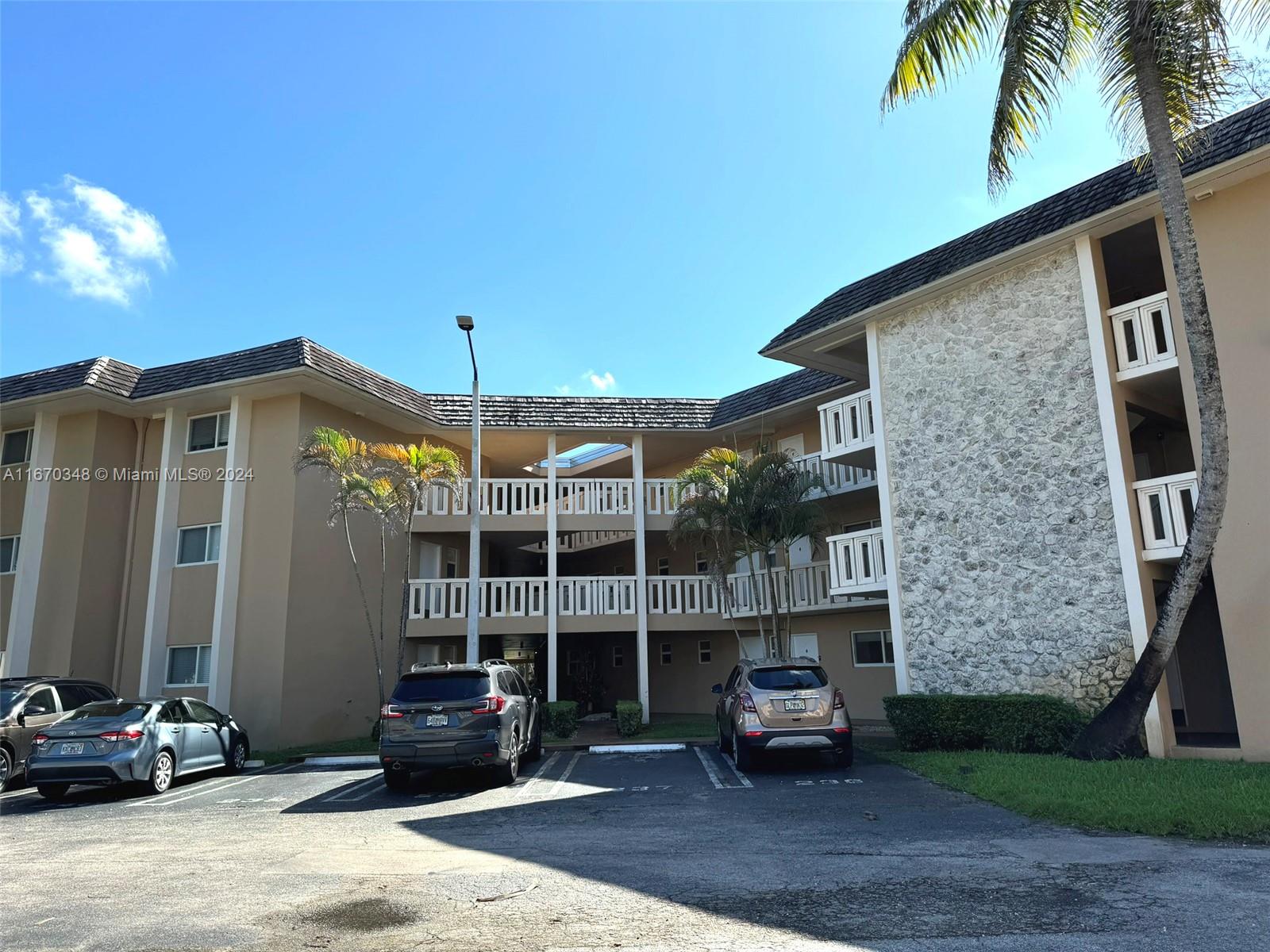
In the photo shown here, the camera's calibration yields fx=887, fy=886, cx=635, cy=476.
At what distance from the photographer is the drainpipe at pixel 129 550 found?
64.6 ft

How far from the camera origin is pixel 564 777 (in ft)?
42.0

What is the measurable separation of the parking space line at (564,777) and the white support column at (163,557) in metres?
9.66

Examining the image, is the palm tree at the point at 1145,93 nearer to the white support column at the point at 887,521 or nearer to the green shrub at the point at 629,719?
the white support column at the point at 887,521

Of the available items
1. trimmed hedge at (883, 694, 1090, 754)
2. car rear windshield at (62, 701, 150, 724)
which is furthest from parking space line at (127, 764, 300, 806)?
trimmed hedge at (883, 694, 1090, 754)

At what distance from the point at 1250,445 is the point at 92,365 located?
21347 mm

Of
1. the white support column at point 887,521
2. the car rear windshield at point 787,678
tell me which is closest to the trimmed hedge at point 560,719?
the white support column at point 887,521

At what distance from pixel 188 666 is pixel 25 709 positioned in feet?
19.5

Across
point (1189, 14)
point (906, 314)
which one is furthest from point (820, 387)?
point (1189, 14)

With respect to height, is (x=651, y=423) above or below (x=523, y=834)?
above

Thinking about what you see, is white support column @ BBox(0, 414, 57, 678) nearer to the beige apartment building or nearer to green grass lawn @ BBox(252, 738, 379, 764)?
the beige apartment building

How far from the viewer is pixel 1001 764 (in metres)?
10.9

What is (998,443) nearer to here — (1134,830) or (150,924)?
(1134,830)

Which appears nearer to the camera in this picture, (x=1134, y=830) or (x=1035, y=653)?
(x=1134, y=830)

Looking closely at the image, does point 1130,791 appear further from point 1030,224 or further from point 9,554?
point 9,554
